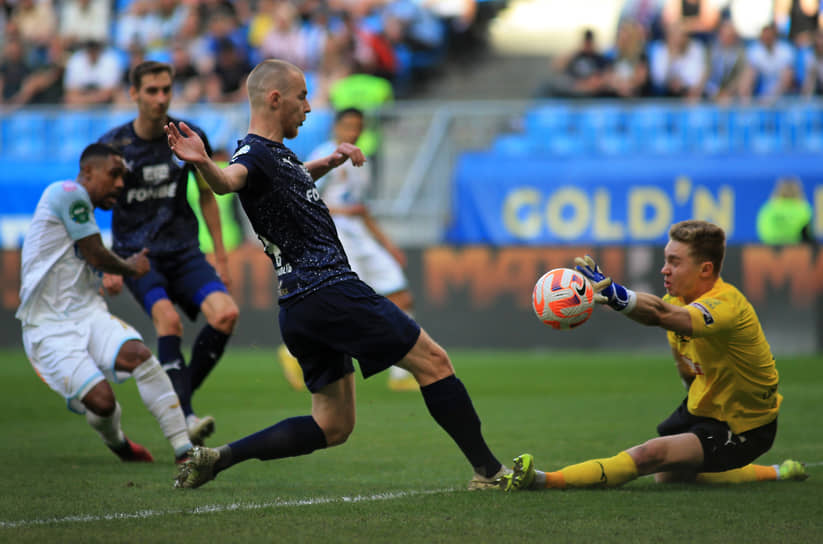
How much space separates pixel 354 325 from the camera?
518cm

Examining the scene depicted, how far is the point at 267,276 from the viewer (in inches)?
605

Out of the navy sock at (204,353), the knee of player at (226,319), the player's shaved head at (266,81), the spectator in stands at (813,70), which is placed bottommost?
the navy sock at (204,353)

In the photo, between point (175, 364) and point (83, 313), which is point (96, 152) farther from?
point (175, 364)

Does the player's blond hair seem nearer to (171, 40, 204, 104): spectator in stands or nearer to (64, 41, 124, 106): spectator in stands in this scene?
(171, 40, 204, 104): spectator in stands

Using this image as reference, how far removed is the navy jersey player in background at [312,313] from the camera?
17.0ft

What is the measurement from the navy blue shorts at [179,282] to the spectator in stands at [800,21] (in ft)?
42.1

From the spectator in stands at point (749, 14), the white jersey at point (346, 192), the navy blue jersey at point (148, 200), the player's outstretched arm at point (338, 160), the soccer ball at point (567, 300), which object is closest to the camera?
the soccer ball at point (567, 300)

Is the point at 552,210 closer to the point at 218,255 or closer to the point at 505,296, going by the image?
the point at 505,296

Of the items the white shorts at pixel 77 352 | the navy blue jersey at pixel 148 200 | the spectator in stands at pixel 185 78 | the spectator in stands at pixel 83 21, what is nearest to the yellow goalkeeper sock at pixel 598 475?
the white shorts at pixel 77 352

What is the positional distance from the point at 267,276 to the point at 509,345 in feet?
10.4

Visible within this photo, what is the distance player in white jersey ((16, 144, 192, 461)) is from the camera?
20.5 ft

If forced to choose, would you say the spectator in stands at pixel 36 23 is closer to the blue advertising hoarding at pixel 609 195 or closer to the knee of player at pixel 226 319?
the blue advertising hoarding at pixel 609 195

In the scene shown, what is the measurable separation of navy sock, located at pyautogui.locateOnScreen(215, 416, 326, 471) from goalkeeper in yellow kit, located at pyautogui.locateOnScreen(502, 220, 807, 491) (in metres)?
0.88

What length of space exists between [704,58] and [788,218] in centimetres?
334
